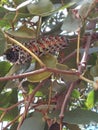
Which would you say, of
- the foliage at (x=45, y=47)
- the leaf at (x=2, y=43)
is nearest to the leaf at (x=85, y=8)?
the foliage at (x=45, y=47)

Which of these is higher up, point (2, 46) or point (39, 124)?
point (2, 46)

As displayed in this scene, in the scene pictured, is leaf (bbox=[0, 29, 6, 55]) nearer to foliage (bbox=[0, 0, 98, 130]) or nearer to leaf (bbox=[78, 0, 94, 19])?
foliage (bbox=[0, 0, 98, 130])

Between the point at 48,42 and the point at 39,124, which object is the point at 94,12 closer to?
the point at 48,42

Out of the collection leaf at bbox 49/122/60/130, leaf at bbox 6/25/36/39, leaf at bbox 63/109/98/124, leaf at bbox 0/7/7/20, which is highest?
leaf at bbox 0/7/7/20

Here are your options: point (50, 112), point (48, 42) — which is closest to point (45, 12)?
point (48, 42)

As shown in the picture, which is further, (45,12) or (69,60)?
(69,60)

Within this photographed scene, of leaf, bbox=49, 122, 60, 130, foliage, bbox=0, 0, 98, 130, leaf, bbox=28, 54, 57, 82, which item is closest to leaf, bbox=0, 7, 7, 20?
foliage, bbox=0, 0, 98, 130
